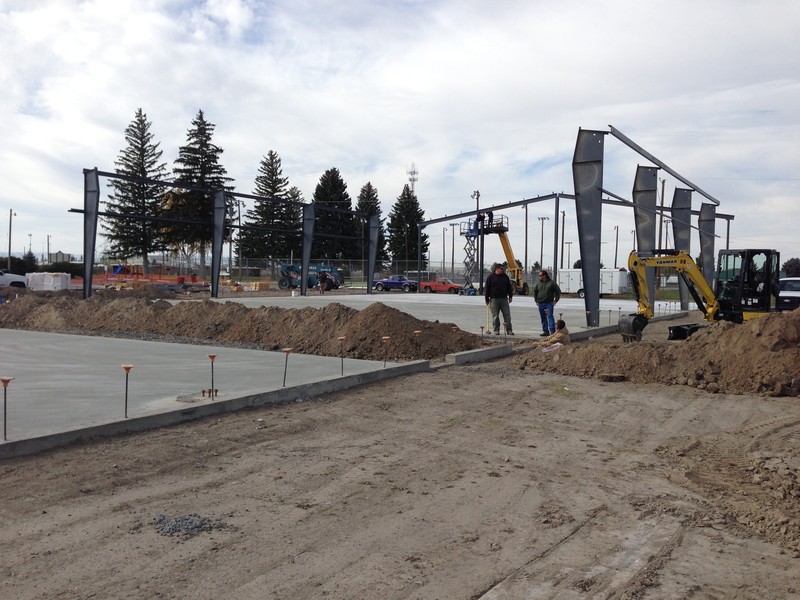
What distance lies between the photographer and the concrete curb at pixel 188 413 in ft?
19.5

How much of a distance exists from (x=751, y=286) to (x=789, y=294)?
12.5ft

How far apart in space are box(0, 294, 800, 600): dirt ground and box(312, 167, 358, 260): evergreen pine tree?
259 ft

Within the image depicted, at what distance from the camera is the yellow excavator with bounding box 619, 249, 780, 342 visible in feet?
55.9

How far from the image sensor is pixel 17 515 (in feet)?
15.0

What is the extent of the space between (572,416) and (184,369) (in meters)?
6.03

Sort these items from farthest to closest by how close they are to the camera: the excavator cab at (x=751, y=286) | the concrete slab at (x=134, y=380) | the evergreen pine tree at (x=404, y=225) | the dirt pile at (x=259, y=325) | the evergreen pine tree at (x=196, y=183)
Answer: the evergreen pine tree at (x=404, y=225)
the evergreen pine tree at (x=196, y=183)
the excavator cab at (x=751, y=286)
the dirt pile at (x=259, y=325)
the concrete slab at (x=134, y=380)

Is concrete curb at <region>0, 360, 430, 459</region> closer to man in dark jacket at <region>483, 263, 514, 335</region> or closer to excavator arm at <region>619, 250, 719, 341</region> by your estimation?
man in dark jacket at <region>483, 263, 514, 335</region>

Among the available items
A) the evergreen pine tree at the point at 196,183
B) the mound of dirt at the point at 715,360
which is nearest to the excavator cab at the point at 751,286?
the mound of dirt at the point at 715,360

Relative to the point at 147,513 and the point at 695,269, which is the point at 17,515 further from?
the point at 695,269

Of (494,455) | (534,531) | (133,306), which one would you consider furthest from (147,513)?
(133,306)

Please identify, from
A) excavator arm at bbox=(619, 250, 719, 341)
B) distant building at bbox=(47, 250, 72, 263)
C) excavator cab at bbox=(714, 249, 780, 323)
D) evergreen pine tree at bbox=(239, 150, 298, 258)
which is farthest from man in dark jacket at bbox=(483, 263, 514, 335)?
distant building at bbox=(47, 250, 72, 263)

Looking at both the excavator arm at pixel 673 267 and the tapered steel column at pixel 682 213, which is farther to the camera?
the tapered steel column at pixel 682 213

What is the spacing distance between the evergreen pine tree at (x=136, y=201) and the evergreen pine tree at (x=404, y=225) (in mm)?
37697

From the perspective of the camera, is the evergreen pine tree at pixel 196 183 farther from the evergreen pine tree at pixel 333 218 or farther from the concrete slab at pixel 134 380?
the concrete slab at pixel 134 380
